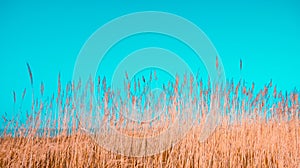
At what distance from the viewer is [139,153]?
109 inches

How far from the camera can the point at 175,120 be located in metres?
3.04

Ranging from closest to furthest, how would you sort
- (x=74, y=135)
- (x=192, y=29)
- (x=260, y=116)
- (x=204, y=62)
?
(x=74, y=135), (x=204, y=62), (x=260, y=116), (x=192, y=29)

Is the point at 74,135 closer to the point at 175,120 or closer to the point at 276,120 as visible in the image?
the point at 175,120

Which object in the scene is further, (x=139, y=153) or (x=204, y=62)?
(x=204, y=62)

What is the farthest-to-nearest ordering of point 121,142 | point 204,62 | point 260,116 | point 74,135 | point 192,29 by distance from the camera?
point 192,29 < point 260,116 < point 204,62 < point 74,135 < point 121,142

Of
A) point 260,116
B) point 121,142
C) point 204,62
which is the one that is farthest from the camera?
point 260,116

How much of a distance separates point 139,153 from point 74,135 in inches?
29.4

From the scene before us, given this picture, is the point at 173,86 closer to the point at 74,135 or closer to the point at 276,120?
the point at 74,135

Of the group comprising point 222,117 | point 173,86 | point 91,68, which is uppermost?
point 91,68

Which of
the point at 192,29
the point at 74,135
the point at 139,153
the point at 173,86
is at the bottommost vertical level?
the point at 139,153

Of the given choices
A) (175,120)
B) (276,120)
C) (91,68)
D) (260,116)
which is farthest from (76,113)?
(276,120)

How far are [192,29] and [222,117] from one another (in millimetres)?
1245

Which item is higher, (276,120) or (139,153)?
(276,120)

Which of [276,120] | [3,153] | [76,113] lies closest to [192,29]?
[276,120]
